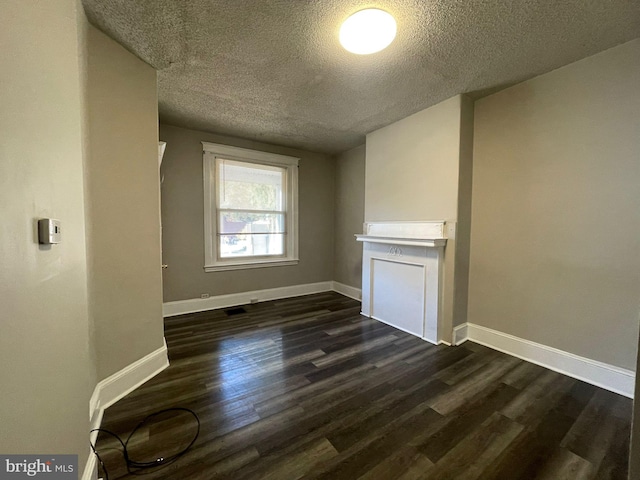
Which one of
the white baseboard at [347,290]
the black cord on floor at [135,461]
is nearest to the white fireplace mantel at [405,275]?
the white baseboard at [347,290]

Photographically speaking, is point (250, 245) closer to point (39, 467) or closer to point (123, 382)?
point (123, 382)

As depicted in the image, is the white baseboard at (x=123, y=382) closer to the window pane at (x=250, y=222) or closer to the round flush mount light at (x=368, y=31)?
the window pane at (x=250, y=222)

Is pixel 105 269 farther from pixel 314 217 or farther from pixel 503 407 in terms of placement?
pixel 314 217

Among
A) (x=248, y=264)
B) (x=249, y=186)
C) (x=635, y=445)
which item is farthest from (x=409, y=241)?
(x=249, y=186)

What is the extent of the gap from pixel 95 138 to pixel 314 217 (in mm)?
3227

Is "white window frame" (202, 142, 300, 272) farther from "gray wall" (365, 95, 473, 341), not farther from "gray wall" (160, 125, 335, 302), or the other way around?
"gray wall" (365, 95, 473, 341)

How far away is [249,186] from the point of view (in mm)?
3926

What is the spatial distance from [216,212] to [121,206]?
189 cm

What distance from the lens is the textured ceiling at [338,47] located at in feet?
4.84

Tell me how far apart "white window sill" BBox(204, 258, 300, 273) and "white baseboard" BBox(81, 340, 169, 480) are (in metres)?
1.62

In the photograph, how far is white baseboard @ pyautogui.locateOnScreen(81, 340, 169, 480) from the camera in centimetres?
152

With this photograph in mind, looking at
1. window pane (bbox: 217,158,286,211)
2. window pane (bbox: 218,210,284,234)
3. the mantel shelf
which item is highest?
window pane (bbox: 217,158,286,211)

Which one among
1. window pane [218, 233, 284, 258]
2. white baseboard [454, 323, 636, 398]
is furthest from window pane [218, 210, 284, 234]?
white baseboard [454, 323, 636, 398]

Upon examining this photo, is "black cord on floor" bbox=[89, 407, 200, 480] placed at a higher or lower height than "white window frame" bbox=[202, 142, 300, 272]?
lower
